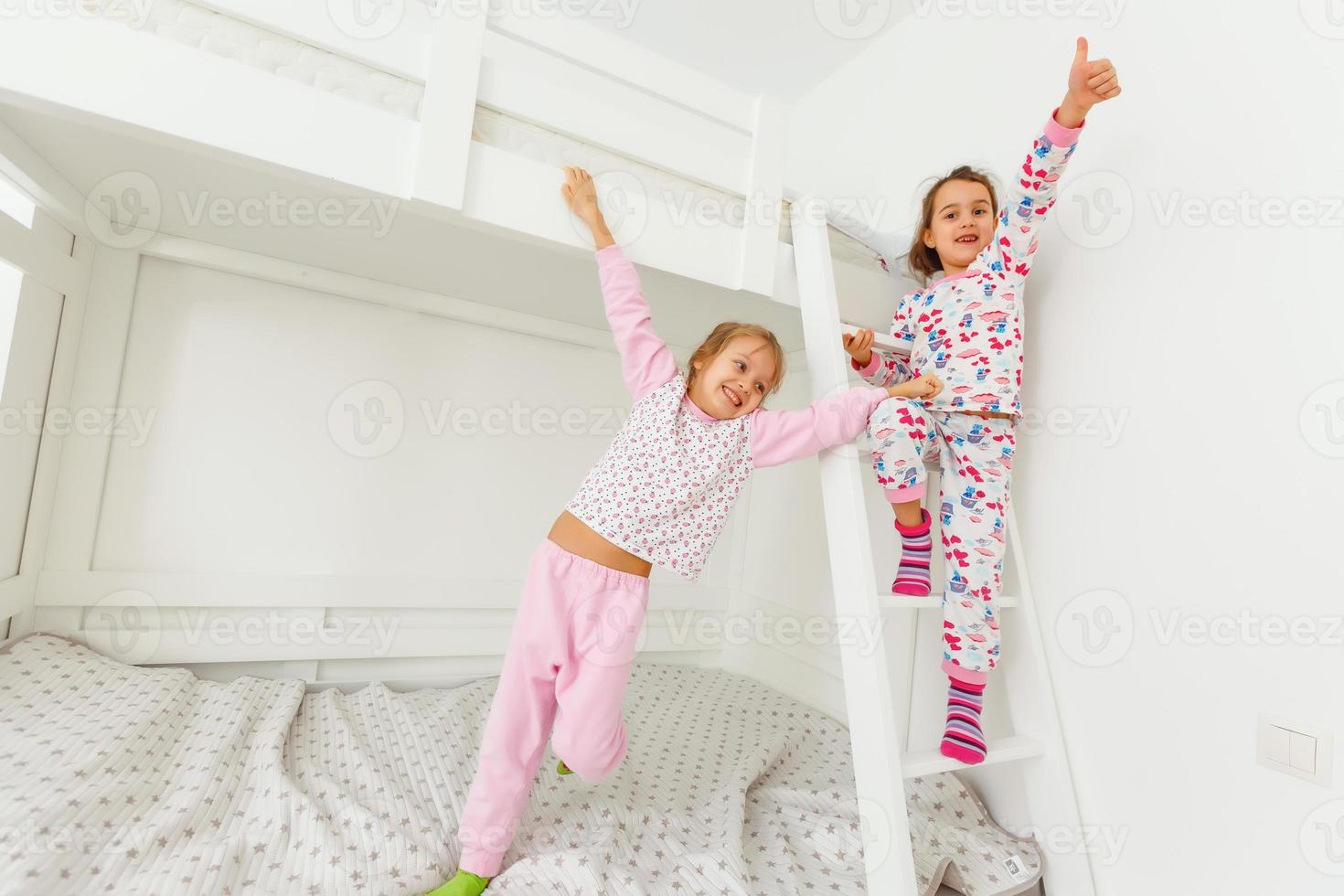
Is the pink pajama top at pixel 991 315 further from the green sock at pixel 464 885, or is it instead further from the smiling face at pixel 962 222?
the green sock at pixel 464 885

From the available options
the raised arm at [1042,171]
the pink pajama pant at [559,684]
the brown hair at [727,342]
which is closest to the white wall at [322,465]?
the brown hair at [727,342]

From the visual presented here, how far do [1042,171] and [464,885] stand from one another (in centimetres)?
161

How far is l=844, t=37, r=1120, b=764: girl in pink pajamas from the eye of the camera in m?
1.30

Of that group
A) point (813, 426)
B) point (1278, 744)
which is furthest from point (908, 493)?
point (1278, 744)

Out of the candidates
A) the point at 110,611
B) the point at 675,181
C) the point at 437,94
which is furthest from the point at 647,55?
the point at 110,611

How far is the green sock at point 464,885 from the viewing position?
1.08 meters

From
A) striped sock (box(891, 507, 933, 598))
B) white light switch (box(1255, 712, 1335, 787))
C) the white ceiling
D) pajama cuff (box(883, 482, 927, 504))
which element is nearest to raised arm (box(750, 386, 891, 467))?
pajama cuff (box(883, 482, 927, 504))

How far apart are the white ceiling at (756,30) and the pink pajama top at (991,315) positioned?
1.28 m

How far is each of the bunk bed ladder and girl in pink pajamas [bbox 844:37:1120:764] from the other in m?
0.07

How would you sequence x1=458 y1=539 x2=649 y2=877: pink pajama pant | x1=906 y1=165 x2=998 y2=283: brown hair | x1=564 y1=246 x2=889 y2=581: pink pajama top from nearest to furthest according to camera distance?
x1=458 y1=539 x2=649 y2=877: pink pajama pant → x1=564 y1=246 x2=889 y2=581: pink pajama top → x1=906 y1=165 x2=998 y2=283: brown hair

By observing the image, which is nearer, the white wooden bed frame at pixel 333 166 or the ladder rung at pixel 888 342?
the white wooden bed frame at pixel 333 166

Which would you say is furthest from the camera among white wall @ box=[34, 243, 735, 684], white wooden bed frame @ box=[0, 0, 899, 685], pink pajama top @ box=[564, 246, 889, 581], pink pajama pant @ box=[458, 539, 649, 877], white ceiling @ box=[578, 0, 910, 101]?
white ceiling @ box=[578, 0, 910, 101]

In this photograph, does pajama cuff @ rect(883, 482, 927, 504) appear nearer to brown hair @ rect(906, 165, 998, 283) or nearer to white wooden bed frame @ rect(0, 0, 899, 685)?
white wooden bed frame @ rect(0, 0, 899, 685)

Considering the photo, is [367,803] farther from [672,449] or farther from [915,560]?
[915,560]
